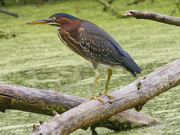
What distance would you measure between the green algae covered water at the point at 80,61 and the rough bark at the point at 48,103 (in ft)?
0.18

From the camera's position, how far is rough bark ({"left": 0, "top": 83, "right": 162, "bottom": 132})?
2.18 m

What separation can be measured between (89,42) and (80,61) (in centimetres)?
198

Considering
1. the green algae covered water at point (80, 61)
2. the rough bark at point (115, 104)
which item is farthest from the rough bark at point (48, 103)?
the rough bark at point (115, 104)

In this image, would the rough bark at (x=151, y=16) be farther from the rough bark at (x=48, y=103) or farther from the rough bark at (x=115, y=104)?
the rough bark at (x=48, y=103)

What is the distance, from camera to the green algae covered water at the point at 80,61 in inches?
99.3

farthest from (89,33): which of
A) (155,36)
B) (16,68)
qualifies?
(155,36)

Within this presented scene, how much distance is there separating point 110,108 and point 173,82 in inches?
16.9

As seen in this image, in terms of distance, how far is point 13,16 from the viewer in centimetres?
686

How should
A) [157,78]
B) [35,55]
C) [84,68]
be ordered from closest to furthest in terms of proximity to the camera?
[157,78]
[84,68]
[35,55]

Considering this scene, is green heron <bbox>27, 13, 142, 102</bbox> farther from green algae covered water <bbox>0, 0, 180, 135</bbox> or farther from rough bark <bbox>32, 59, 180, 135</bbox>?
green algae covered water <bbox>0, 0, 180, 135</bbox>

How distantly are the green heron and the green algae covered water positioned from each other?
481mm

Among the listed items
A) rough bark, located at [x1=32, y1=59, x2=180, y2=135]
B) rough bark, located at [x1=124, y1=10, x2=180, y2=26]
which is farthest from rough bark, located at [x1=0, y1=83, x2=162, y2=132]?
rough bark, located at [x1=124, y1=10, x2=180, y2=26]

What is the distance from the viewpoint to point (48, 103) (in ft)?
7.33

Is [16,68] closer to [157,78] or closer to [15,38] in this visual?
[15,38]
